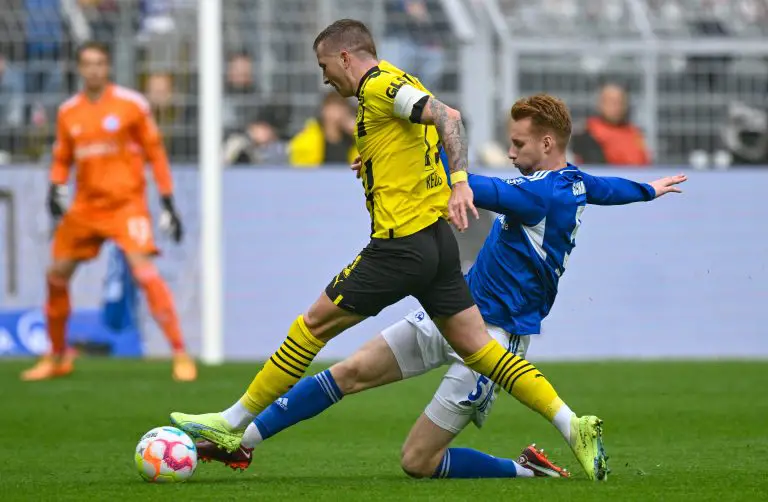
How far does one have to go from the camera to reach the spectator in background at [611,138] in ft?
49.0

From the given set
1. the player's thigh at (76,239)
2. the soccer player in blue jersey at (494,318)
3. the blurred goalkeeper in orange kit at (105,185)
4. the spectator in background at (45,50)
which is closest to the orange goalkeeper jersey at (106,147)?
the blurred goalkeeper in orange kit at (105,185)

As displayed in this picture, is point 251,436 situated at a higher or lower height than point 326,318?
lower

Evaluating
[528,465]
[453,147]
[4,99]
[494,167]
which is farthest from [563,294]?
[453,147]

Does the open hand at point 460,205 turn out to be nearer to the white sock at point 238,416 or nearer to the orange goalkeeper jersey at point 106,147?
the white sock at point 238,416

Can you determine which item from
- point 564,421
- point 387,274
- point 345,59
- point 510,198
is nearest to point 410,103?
point 345,59

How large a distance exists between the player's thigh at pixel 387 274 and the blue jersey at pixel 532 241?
38 centimetres

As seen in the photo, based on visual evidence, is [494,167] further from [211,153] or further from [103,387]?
[103,387]

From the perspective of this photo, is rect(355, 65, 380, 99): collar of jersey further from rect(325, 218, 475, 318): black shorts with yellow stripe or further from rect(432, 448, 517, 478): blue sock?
rect(432, 448, 517, 478): blue sock

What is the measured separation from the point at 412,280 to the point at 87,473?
1.86 meters

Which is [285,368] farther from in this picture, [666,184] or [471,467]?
[666,184]

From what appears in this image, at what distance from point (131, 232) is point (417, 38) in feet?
15.1

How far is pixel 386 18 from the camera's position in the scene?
1527 centimetres

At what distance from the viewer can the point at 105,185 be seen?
11.9m

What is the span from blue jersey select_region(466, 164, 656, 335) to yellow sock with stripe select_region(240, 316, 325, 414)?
2.70 ft
